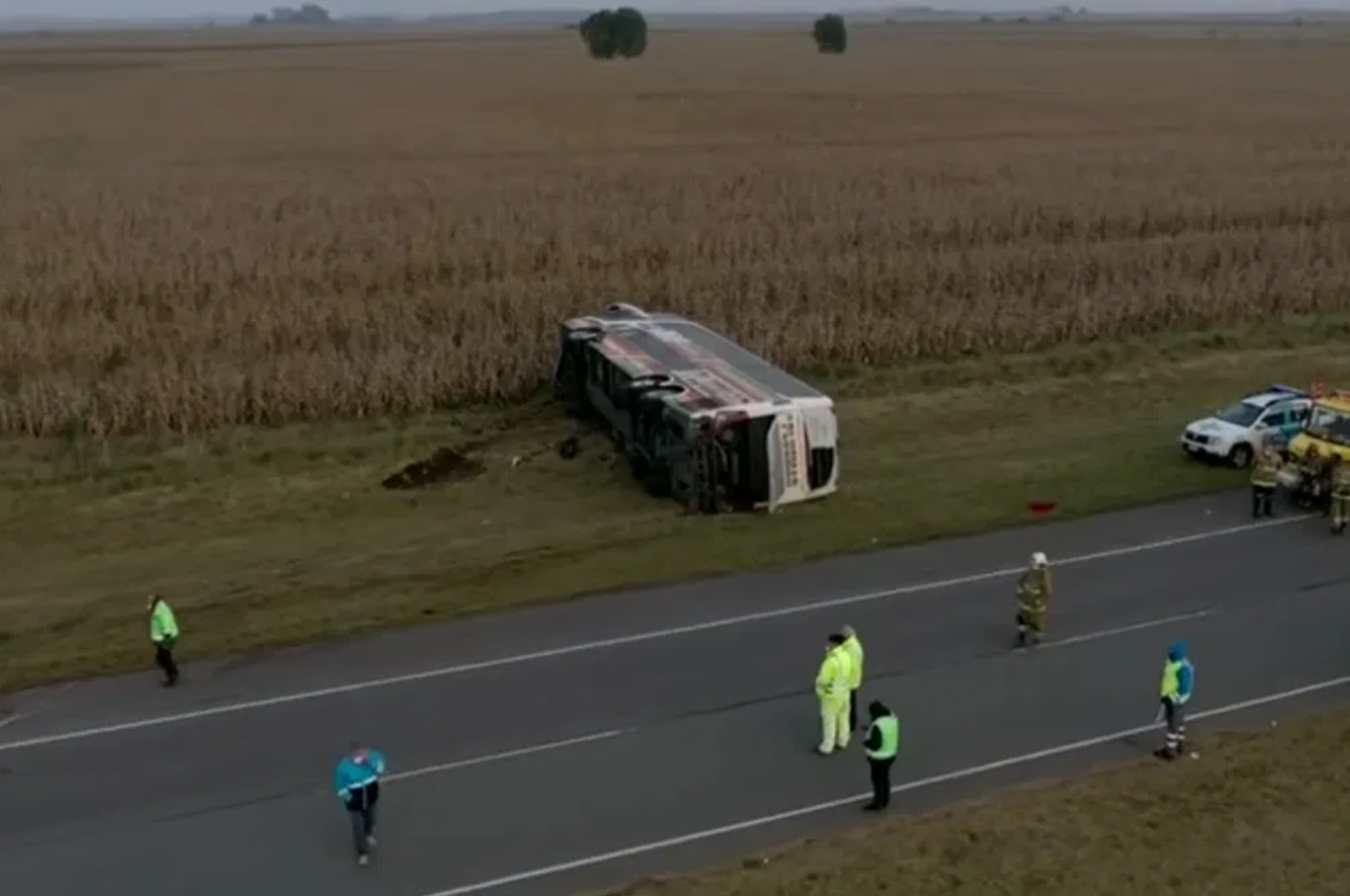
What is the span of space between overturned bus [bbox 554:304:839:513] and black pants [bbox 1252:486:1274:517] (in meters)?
6.34

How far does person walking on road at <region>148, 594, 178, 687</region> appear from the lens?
18344 millimetres

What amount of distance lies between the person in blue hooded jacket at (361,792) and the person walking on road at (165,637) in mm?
4894

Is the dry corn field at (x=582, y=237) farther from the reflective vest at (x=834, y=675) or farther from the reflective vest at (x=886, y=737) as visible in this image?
the reflective vest at (x=886, y=737)

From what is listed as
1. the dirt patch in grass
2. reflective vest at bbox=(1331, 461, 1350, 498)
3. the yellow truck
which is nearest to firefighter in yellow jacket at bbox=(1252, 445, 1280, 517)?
the yellow truck

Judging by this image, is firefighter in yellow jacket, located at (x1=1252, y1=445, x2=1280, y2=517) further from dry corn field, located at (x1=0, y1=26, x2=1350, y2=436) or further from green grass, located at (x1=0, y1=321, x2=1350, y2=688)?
dry corn field, located at (x1=0, y1=26, x2=1350, y2=436)

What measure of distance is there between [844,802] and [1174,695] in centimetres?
351

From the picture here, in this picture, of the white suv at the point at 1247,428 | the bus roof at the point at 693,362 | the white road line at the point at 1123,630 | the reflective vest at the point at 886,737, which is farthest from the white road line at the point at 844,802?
the bus roof at the point at 693,362

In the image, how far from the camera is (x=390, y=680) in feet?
60.8

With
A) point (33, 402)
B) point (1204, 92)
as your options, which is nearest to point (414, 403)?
point (33, 402)

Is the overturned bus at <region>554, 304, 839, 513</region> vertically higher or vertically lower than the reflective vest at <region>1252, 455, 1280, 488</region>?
higher

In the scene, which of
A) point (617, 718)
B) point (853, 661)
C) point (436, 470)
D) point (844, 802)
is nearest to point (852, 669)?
point (853, 661)

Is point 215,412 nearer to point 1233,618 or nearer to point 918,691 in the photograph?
point 918,691

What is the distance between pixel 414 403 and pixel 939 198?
84.8 ft

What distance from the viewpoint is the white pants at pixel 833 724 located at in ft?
53.1
